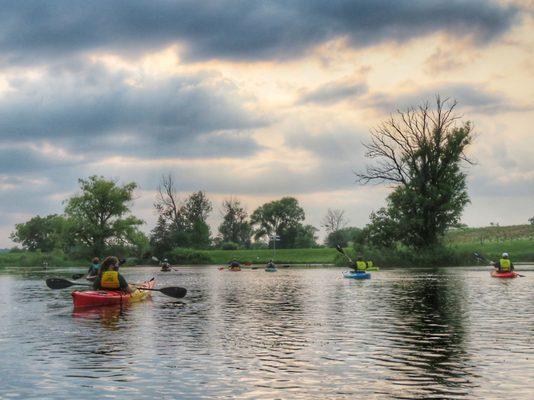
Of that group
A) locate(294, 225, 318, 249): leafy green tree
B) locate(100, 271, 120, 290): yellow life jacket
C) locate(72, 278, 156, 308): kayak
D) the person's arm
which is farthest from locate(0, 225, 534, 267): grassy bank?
locate(100, 271, 120, 290): yellow life jacket

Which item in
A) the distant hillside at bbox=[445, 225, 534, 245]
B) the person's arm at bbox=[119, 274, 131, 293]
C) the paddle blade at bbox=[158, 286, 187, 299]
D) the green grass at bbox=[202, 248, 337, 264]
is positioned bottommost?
the paddle blade at bbox=[158, 286, 187, 299]

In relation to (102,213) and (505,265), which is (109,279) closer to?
(505,265)

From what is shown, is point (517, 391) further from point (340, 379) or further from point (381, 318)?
point (381, 318)

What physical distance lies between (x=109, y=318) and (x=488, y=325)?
43.6ft

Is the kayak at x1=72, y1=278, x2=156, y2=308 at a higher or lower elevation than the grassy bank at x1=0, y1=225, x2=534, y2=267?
lower

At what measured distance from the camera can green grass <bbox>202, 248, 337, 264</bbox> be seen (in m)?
115

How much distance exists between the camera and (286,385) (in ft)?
41.3

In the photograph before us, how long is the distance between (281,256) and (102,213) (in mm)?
32732

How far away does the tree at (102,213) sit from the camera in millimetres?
111375

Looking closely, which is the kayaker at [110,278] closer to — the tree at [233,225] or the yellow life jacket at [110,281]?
the yellow life jacket at [110,281]

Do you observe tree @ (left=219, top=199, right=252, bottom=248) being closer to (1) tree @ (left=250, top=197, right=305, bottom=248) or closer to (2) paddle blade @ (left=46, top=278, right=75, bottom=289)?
(1) tree @ (left=250, top=197, right=305, bottom=248)

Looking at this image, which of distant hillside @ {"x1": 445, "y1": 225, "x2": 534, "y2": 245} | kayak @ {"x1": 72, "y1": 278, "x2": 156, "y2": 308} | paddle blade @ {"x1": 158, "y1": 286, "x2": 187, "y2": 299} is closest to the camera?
kayak @ {"x1": 72, "y1": 278, "x2": 156, "y2": 308}

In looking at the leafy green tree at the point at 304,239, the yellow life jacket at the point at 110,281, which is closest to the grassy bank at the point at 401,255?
the leafy green tree at the point at 304,239

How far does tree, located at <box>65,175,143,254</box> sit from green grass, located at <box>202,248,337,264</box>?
17044 mm
